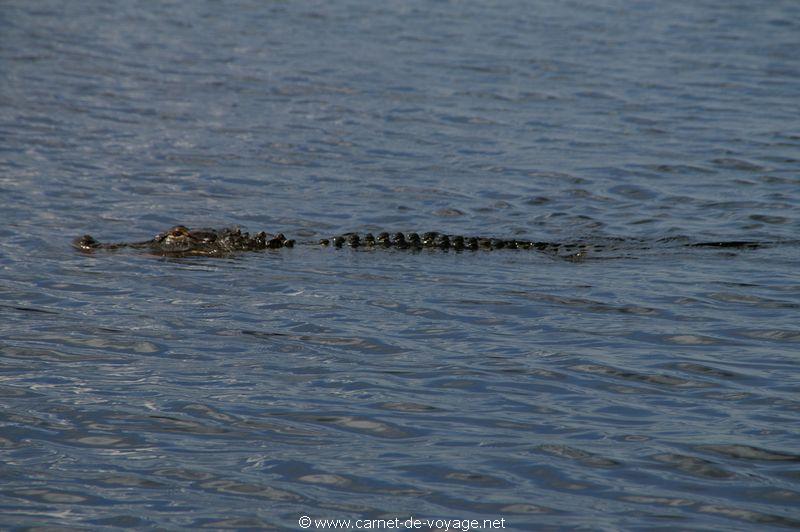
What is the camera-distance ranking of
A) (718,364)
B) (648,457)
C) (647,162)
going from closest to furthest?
(648,457) < (718,364) < (647,162)

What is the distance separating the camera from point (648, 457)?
5.95m

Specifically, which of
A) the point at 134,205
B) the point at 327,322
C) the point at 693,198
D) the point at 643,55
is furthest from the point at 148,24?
the point at 327,322

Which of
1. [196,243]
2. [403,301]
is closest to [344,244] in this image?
[196,243]

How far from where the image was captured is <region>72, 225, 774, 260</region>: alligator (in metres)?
10.2

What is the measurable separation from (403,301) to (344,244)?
181 cm

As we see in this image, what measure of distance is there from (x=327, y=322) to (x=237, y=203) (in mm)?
4117

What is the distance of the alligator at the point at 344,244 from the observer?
10156 mm

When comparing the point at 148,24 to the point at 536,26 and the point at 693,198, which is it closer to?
the point at 536,26

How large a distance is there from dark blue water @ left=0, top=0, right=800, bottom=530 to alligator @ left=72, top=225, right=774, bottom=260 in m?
0.15

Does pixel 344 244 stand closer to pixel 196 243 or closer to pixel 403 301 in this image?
pixel 196 243

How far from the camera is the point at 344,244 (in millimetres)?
10375

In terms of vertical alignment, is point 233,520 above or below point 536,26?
below

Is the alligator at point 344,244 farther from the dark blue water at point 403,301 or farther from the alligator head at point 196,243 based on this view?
the dark blue water at point 403,301

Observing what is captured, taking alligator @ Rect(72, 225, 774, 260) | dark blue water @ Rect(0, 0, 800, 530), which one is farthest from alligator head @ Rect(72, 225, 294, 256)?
dark blue water @ Rect(0, 0, 800, 530)
